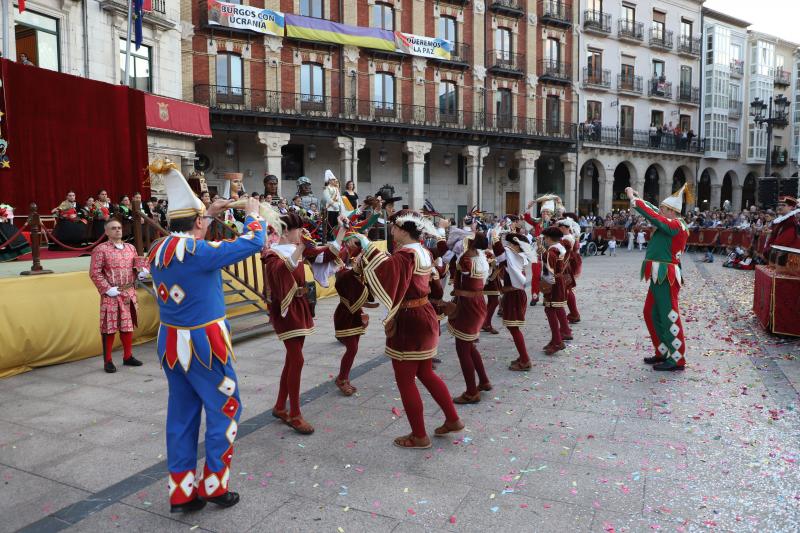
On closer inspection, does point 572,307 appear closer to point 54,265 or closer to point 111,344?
point 111,344

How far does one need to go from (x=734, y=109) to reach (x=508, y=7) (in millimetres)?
22161

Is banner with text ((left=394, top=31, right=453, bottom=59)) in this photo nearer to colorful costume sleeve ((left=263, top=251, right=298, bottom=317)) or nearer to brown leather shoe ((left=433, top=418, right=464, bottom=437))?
colorful costume sleeve ((left=263, top=251, right=298, bottom=317))

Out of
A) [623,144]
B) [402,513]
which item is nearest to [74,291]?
[402,513]

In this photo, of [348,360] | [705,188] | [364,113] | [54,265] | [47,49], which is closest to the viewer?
[348,360]

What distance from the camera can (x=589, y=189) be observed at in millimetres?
36156

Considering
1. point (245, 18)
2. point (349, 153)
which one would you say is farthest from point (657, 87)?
point (245, 18)

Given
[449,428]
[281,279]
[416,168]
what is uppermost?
[416,168]

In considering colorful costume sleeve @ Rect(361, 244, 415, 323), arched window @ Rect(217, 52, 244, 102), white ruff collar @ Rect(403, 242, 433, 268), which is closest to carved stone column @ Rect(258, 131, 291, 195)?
arched window @ Rect(217, 52, 244, 102)

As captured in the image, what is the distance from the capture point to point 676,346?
22.1 feet

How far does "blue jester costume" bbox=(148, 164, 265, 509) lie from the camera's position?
140 inches

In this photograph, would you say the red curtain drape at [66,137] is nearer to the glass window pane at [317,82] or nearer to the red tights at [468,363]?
the glass window pane at [317,82]

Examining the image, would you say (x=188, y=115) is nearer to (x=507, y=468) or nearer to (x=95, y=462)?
(x=95, y=462)

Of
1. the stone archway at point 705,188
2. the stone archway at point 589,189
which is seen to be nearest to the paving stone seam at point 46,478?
the stone archway at point 589,189

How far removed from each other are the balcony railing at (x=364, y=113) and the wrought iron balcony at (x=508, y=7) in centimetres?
531
